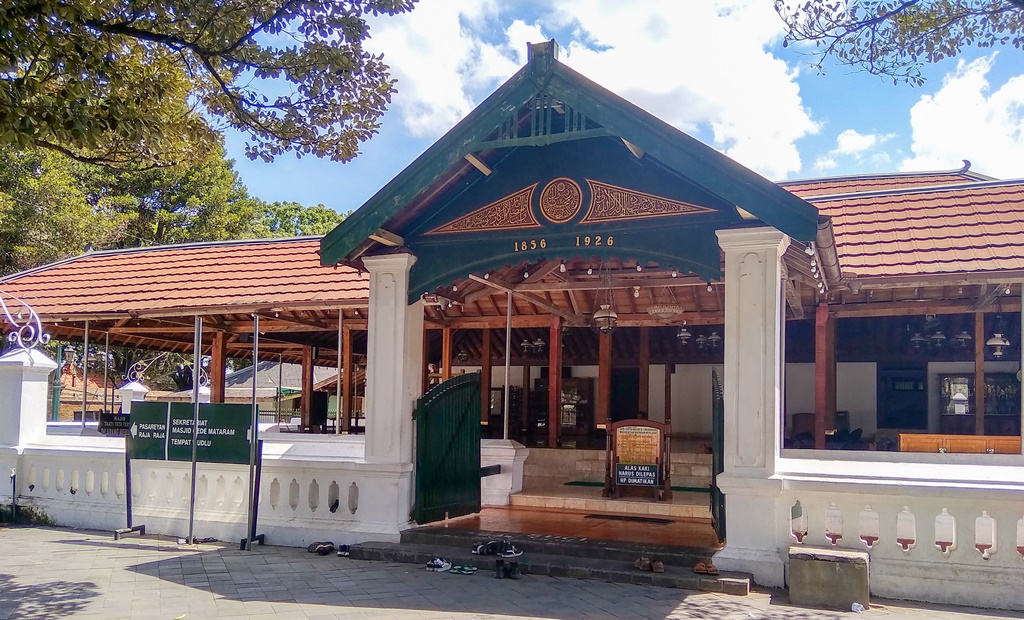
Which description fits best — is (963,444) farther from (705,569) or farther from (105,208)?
(105,208)

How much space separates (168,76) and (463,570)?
544 cm

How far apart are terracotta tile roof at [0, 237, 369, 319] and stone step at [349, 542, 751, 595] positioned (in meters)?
4.55

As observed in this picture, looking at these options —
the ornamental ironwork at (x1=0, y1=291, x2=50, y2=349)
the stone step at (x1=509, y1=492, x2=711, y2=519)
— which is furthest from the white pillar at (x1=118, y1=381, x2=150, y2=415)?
the stone step at (x1=509, y1=492, x2=711, y2=519)

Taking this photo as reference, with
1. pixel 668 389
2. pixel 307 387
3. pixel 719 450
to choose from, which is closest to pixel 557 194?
pixel 719 450

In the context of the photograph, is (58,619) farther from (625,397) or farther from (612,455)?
(625,397)

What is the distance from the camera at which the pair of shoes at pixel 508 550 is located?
7.82 metres

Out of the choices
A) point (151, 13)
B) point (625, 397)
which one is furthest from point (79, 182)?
point (151, 13)

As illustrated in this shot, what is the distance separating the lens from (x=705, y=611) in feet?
A: 20.4

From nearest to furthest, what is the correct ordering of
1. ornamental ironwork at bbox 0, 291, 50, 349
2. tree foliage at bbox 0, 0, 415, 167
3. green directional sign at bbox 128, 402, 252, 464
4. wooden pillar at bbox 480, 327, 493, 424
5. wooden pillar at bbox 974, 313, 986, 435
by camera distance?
tree foliage at bbox 0, 0, 415, 167 → green directional sign at bbox 128, 402, 252, 464 → ornamental ironwork at bbox 0, 291, 50, 349 → wooden pillar at bbox 974, 313, 986, 435 → wooden pillar at bbox 480, 327, 493, 424

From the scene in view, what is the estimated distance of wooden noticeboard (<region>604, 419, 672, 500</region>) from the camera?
10398 mm

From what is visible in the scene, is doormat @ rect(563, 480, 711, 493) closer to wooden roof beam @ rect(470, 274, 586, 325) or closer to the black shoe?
wooden roof beam @ rect(470, 274, 586, 325)

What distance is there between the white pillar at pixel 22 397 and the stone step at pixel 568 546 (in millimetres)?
5639

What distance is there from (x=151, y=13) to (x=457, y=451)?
5.56 metres

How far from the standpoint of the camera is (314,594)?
6.85m
